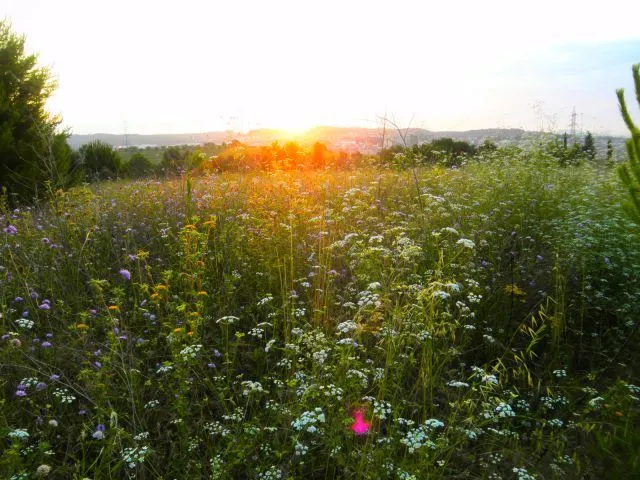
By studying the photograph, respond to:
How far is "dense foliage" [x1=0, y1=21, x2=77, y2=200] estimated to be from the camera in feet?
26.0

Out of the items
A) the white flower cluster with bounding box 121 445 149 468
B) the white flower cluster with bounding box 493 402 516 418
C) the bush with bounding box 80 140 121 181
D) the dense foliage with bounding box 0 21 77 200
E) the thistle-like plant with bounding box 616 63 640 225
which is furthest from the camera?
the bush with bounding box 80 140 121 181

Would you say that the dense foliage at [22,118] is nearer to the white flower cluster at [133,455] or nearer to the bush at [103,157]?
the bush at [103,157]

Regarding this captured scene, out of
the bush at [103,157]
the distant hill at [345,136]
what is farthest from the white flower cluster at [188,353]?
the bush at [103,157]

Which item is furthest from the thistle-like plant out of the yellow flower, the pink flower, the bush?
the bush

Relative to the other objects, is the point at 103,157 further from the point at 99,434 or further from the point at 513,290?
the point at 513,290

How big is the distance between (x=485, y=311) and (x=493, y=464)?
1413 millimetres

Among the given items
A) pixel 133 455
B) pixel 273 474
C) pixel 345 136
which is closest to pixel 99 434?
pixel 133 455

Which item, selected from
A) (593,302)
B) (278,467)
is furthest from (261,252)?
(593,302)

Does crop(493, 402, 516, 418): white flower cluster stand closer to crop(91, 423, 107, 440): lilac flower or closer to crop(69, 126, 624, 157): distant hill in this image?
crop(91, 423, 107, 440): lilac flower

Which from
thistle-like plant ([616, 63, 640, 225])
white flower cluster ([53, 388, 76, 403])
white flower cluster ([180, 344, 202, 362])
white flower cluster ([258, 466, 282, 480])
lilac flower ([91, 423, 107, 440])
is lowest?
white flower cluster ([258, 466, 282, 480])

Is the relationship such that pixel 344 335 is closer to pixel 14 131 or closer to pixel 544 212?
pixel 544 212

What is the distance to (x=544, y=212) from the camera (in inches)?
202

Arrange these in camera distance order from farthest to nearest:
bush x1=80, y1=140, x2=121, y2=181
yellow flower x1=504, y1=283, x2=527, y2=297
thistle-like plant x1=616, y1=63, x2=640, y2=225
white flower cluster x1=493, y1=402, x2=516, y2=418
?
bush x1=80, y1=140, x2=121, y2=181
yellow flower x1=504, y1=283, x2=527, y2=297
thistle-like plant x1=616, y1=63, x2=640, y2=225
white flower cluster x1=493, y1=402, x2=516, y2=418

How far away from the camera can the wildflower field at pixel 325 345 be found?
209cm
